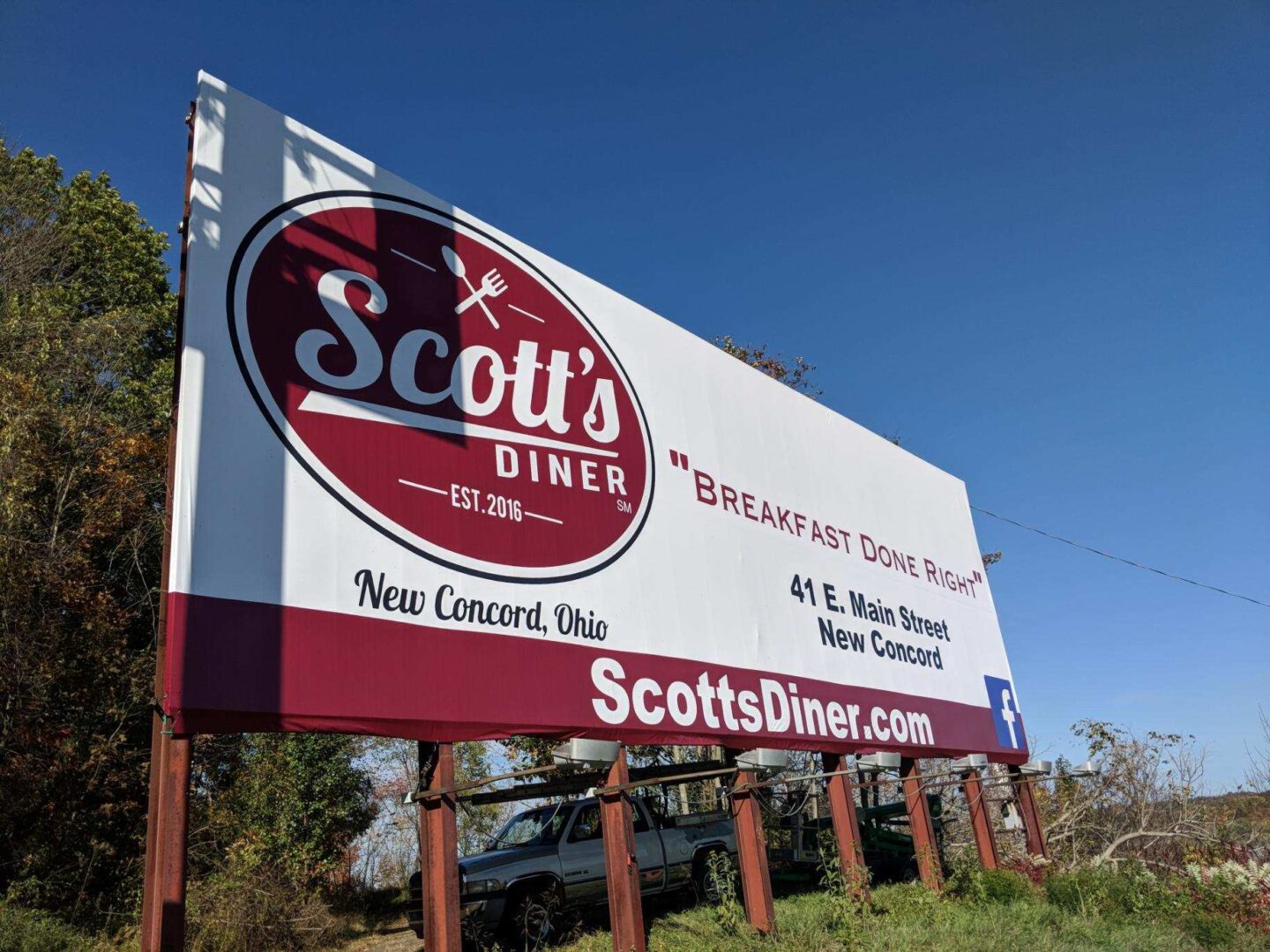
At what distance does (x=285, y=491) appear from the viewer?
295 inches

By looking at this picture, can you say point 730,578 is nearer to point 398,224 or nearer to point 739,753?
point 739,753

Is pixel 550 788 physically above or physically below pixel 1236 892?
above

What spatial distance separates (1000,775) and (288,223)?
47.3 feet

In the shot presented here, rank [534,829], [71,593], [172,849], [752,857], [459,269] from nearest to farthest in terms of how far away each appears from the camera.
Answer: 1. [172,849]
2. [459,269]
3. [752,857]
4. [534,829]
5. [71,593]

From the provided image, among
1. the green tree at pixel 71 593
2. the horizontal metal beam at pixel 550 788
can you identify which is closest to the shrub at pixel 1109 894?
the horizontal metal beam at pixel 550 788

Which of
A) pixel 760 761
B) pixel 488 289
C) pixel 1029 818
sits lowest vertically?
pixel 1029 818

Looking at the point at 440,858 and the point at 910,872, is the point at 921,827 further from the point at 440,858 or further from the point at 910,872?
the point at 440,858

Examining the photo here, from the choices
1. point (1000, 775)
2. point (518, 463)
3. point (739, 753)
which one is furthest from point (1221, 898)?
point (518, 463)

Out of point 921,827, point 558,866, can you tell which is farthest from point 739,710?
point 921,827

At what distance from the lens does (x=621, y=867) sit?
358 inches

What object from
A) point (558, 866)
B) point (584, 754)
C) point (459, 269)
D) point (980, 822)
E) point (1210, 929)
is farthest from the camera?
point (980, 822)

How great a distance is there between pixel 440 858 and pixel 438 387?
4.22 m

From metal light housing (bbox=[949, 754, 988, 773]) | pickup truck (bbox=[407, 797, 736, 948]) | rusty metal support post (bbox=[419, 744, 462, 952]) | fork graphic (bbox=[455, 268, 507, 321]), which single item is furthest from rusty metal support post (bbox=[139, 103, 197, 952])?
metal light housing (bbox=[949, 754, 988, 773])

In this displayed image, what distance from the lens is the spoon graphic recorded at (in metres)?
9.70
